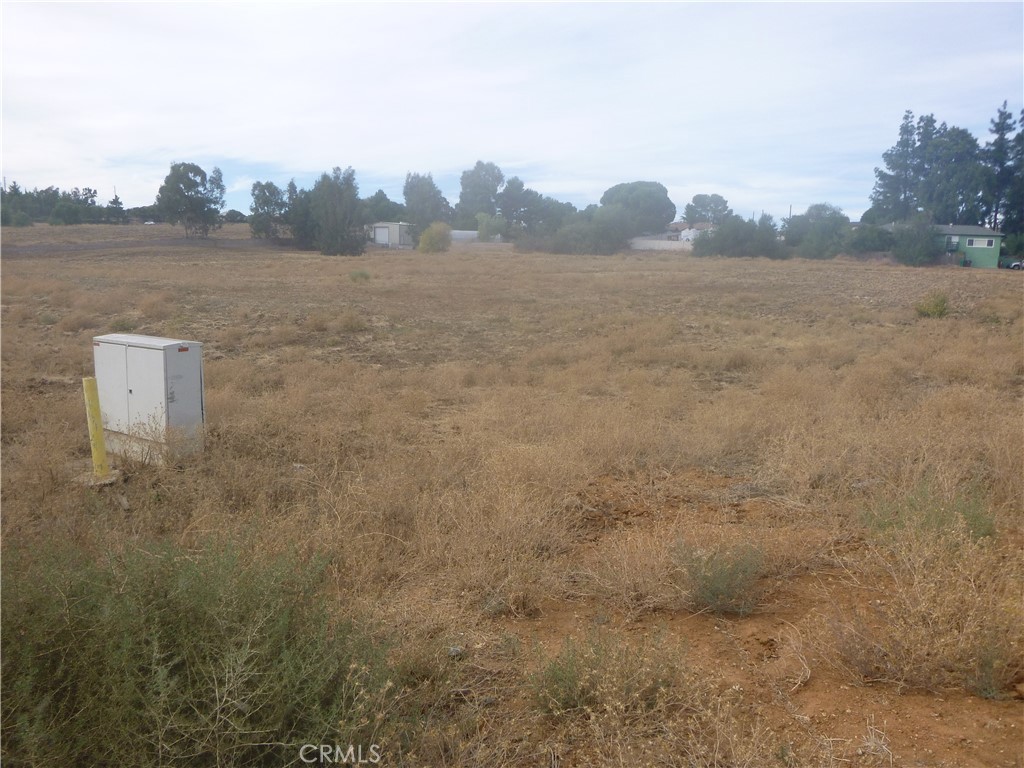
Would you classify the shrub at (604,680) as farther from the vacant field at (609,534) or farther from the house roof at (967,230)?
the house roof at (967,230)

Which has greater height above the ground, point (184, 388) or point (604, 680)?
point (184, 388)

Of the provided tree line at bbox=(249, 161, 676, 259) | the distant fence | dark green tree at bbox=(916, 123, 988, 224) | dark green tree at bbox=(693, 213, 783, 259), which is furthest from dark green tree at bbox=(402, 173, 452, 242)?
dark green tree at bbox=(916, 123, 988, 224)

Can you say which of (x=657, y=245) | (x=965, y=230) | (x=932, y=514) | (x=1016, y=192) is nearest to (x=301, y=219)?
(x=657, y=245)

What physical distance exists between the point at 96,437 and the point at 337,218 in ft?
188

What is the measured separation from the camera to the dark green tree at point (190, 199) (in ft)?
190

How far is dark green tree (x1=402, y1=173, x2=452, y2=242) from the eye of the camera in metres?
97.8

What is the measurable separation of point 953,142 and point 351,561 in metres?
72.6

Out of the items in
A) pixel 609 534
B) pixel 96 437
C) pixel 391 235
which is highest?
pixel 391 235

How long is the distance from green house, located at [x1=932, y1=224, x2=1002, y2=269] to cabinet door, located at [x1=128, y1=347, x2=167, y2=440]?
2348 inches

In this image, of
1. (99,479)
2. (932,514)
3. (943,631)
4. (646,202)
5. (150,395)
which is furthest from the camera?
(646,202)

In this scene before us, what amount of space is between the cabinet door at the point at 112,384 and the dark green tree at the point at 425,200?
90468 millimetres

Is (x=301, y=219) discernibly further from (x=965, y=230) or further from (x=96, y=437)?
(x=96, y=437)

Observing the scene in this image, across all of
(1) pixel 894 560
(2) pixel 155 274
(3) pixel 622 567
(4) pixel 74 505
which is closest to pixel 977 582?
(1) pixel 894 560

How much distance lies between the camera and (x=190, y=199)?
2295 inches
